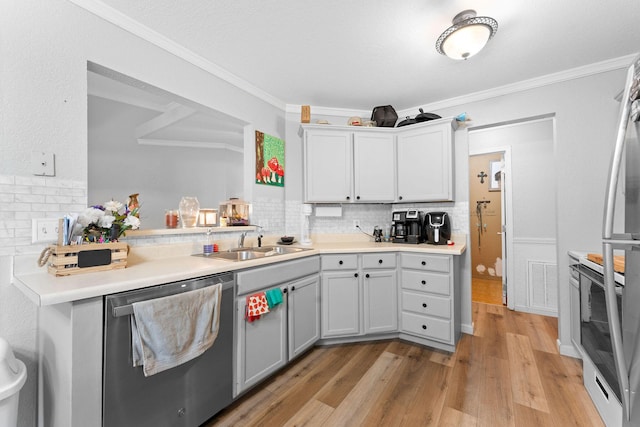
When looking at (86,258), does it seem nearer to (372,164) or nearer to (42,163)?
(42,163)

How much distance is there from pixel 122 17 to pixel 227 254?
67.1 inches

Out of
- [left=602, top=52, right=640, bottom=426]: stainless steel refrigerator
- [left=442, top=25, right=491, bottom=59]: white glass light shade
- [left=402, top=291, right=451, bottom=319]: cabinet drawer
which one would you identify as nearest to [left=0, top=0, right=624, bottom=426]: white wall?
[left=402, top=291, right=451, bottom=319]: cabinet drawer

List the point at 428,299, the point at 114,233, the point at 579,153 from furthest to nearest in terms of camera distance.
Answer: the point at 428,299, the point at 579,153, the point at 114,233

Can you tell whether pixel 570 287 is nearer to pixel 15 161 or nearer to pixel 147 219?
pixel 15 161

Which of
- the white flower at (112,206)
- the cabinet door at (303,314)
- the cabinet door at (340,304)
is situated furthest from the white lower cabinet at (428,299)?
the white flower at (112,206)

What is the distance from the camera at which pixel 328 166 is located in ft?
9.50

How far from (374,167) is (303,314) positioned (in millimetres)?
1685

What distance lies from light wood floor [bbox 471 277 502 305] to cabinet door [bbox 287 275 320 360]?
2.63 meters

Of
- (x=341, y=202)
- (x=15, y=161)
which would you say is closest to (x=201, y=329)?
(x=15, y=161)

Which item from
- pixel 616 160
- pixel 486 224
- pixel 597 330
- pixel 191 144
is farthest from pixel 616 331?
pixel 191 144

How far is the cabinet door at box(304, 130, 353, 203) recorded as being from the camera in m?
2.87

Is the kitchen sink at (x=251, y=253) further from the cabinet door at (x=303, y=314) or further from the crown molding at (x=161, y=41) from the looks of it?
the crown molding at (x=161, y=41)

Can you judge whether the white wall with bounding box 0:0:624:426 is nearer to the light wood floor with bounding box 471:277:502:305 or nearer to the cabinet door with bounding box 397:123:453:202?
the cabinet door with bounding box 397:123:453:202

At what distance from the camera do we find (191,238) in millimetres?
2145
